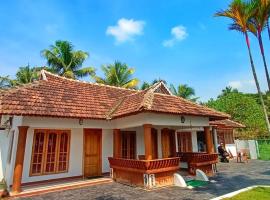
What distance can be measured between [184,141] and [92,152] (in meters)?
7.84

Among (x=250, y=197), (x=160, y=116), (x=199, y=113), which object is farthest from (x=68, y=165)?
(x=250, y=197)

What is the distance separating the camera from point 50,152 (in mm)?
9719

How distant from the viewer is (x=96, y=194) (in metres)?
7.80

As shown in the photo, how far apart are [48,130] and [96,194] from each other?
3.85 m

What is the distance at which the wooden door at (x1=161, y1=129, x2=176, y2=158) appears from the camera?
13500 mm

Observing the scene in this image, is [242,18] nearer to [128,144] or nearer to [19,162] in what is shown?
[128,144]

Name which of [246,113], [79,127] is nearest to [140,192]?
[79,127]

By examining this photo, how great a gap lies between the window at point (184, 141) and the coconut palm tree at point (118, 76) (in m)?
12.8

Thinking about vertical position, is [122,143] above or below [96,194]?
above

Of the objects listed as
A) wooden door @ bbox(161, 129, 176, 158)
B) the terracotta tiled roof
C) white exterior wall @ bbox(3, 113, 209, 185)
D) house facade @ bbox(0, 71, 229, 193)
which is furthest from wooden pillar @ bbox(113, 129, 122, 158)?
wooden door @ bbox(161, 129, 176, 158)

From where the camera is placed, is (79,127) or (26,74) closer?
(79,127)

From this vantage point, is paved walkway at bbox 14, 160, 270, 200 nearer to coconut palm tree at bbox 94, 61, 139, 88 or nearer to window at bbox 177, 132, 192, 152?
window at bbox 177, 132, 192, 152

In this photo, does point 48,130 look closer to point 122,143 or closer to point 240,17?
point 122,143

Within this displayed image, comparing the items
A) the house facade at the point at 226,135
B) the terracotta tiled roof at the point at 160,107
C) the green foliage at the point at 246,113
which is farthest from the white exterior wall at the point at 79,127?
the green foliage at the point at 246,113
